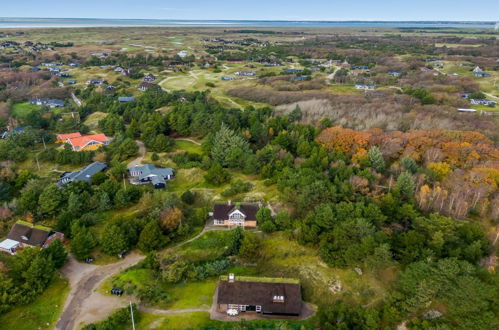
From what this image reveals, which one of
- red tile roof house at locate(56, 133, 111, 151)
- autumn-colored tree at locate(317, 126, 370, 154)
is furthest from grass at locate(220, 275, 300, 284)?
red tile roof house at locate(56, 133, 111, 151)

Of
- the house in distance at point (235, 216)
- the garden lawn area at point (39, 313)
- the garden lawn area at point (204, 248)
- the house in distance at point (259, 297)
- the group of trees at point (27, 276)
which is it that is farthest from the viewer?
the house in distance at point (235, 216)

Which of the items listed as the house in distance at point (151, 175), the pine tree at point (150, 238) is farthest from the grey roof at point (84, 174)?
the pine tree at point (150, 238)

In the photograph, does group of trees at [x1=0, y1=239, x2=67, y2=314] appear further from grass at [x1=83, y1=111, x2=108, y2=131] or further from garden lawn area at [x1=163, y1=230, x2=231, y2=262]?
grass at [x1=83, y1=111, x2=108, y2=131]

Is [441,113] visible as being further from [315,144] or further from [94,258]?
[94,258]

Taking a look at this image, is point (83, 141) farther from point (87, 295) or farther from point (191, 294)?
point (191, 294)

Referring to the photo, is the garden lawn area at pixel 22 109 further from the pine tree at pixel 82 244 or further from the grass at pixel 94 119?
the pine tree at pixel 82 244

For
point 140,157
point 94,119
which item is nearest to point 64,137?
point 94,119

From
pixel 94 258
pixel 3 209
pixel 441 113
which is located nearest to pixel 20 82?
pixel 3 209
